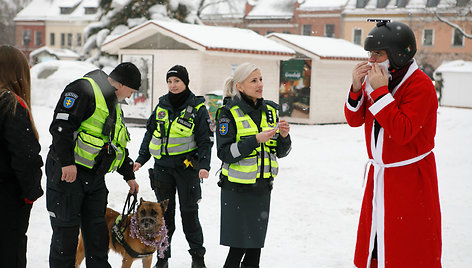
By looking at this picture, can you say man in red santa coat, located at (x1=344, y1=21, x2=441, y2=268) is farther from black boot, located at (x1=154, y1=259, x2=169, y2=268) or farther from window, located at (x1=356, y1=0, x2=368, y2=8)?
window, located at (x1=356, y1=0, x2=368, y2=8)

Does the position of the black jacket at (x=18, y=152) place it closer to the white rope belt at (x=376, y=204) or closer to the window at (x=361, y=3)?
the white rope belt at (x=376, y=204)

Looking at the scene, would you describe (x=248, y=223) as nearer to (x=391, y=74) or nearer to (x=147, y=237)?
(x=147, y=237)

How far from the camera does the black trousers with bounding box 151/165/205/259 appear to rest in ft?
16.9

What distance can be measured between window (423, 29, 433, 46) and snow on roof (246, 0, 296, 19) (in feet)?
42.5

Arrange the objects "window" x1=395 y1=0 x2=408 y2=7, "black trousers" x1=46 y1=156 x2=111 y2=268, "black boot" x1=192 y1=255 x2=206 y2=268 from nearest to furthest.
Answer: "black trousers" x1=46 y1=156 x2=111 y2=268, "black boot" x1=192 y1=255 x2=206 y2=268, "window" x1=395 y1=0 x2=408 y2=7

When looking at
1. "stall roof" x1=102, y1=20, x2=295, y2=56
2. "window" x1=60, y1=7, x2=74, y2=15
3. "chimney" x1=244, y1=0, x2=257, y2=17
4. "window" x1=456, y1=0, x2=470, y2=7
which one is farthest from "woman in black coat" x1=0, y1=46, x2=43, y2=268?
"window" x1=60, y1=7, x2=74, y2=15

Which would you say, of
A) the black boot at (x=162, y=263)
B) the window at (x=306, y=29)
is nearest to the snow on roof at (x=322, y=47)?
the black boot at (x=162, y=263)

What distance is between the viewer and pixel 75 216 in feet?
12.9

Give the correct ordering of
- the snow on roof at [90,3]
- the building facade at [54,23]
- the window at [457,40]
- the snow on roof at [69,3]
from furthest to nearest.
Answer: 1. the snow on roof at [69,3]
2. the building facade at [54,23]
3. the snow on roof at [90,3]
4. the window at [457,40]

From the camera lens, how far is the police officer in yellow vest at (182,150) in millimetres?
5098

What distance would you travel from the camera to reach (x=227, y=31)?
20250 millimetres

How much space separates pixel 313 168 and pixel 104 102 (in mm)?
7864

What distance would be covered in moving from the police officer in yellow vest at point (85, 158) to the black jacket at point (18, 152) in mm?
441

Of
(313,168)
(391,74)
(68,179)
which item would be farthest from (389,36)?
(313,168)
